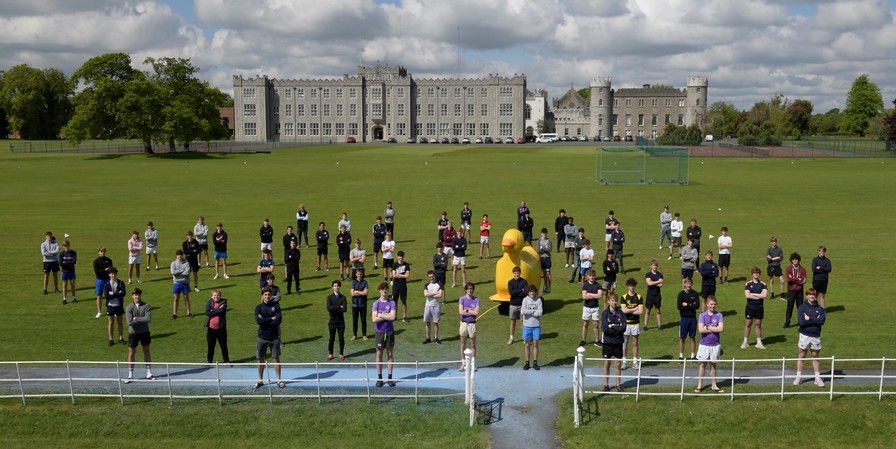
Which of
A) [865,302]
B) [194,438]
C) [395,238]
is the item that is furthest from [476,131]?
[194,438]

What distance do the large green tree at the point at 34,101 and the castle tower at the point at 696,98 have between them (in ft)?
361

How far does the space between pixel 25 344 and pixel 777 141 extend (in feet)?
308

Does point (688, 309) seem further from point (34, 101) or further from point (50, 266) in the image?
point (34, 101)

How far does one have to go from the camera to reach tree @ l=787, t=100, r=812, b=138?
127 m

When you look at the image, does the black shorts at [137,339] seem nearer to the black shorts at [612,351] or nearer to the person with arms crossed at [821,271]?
the black shorts at [612,351]

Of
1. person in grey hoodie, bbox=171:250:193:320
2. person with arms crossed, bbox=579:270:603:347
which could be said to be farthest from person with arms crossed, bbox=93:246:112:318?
person with arms crossed, bbox=579:270:603:347

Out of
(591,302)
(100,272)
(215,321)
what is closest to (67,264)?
(100,272)

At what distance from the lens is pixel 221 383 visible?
1349 cm

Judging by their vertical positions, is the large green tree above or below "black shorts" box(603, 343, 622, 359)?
above

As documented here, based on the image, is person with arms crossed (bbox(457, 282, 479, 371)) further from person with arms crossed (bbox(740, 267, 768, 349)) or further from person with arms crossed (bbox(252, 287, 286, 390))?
person with arms crossed (bbox(740, 267, 768, 349))

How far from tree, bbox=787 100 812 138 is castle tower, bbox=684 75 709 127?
592 inches

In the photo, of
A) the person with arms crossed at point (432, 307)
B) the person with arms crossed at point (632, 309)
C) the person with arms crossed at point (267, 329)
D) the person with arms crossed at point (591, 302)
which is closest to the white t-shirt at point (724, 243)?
the person with arms crossed at point (591, 302)

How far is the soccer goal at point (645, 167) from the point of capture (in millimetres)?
50594

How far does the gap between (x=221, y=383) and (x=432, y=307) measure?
15.5 feet
